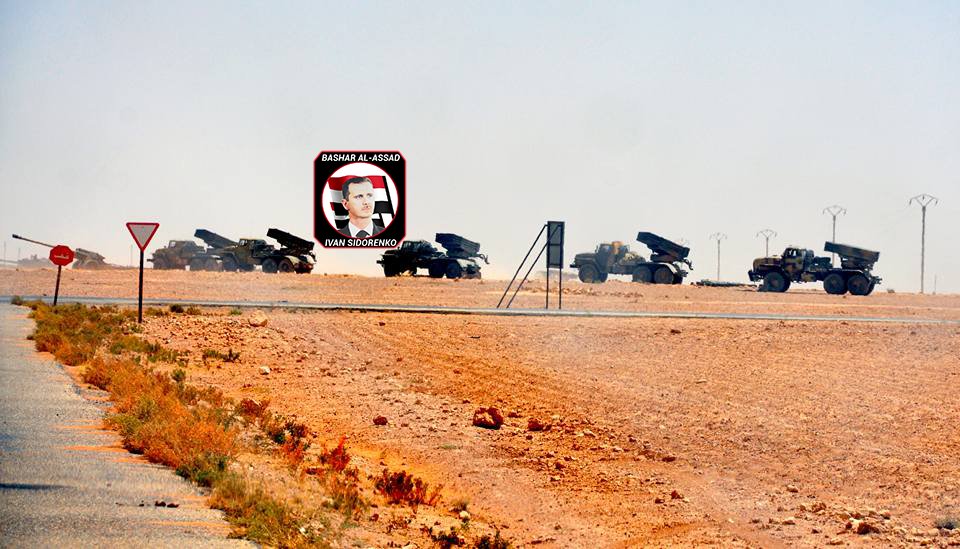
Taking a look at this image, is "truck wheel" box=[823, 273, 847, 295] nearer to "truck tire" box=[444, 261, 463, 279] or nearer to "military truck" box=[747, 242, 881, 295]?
"military truck" box=[747, 242, 881, 295]

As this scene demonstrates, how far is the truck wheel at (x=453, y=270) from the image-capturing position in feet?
207

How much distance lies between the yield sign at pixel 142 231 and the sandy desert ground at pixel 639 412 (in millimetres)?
2482

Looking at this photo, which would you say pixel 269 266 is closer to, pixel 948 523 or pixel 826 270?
pixel 826 270

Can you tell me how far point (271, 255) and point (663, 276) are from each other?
2461cm

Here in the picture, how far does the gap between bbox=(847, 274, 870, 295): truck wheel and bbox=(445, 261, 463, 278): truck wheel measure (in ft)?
73.4

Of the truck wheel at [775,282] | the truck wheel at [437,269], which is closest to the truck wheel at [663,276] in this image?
the truck wheel at [775,282]

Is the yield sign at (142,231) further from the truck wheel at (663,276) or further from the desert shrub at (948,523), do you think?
the truck wheel at (663,276)

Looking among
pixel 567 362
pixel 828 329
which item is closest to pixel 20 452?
pixel 567 362

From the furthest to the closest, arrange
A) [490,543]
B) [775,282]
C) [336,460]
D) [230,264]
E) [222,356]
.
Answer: [230,264] < [775,282] < [222,356] < [336,460] < [490,543]

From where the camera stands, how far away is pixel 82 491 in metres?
9.10

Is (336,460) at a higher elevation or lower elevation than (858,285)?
lower

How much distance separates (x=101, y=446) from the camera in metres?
11.6

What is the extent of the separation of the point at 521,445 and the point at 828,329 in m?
17.1

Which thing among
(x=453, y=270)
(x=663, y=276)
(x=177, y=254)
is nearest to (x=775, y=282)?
(x=663, y=276)
